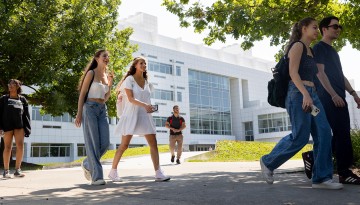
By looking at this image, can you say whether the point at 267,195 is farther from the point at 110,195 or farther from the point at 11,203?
the point at 11,203

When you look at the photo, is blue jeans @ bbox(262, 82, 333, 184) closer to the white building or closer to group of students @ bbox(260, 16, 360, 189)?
group of students @ bbox(260, 16, 360, 189)

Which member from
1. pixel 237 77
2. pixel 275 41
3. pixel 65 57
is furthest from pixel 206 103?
pixel 275 41

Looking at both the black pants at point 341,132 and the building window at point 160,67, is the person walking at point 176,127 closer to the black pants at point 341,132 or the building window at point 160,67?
the black pants at point 341,132

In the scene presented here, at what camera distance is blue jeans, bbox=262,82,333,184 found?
14.0 feet

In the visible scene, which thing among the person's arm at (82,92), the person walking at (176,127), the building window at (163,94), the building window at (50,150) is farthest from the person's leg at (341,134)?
the building window at (163,94)

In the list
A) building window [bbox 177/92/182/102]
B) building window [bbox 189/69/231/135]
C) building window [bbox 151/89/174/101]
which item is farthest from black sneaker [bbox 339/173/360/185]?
building window [bbox 189/69/231/135]

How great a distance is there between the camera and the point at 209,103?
63188 millimetres

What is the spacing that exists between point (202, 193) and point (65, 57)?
1498cm

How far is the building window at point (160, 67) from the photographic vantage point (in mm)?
53750

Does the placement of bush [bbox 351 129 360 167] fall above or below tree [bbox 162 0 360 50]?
below

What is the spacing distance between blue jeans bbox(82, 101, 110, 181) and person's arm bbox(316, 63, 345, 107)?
299 cm

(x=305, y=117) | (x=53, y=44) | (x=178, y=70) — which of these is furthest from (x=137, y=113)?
(x=178, y=70)

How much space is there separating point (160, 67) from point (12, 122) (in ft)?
158

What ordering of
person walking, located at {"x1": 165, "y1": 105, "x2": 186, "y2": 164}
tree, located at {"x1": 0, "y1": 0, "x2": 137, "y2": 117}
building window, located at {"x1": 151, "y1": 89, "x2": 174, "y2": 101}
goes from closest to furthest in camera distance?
person walking, located at {"x1": 165, "y1": 105, "x2": 186, "y2": 164}, tree, located at {"x1": 0, "y1": 0, "x2": 137, "y2": 117}, building window, located at {"x1": 151, "y1": 89, "x2": 174, "y2": 101}
